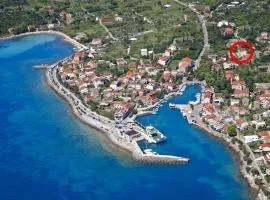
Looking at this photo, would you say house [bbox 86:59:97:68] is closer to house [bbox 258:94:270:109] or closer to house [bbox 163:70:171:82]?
house [bbox 163:70:171:82]

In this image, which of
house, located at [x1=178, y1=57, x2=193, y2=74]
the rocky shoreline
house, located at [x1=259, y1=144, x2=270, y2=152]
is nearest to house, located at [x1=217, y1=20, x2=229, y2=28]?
house, located at [x1=178, y1=57, x2=193, y2=74]

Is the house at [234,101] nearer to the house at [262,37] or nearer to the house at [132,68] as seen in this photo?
the house at [132,68]

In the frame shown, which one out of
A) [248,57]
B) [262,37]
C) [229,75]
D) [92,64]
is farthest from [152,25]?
[229,75]

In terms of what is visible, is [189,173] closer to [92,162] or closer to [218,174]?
[218,174]

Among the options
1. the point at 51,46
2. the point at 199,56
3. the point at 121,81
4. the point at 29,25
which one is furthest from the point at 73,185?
the point at 29,25

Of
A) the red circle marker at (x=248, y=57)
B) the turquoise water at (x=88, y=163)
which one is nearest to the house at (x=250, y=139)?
the turquoise water at (x=88, y=163)

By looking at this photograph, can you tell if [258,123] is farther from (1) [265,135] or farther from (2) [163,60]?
(2) [163,60]
